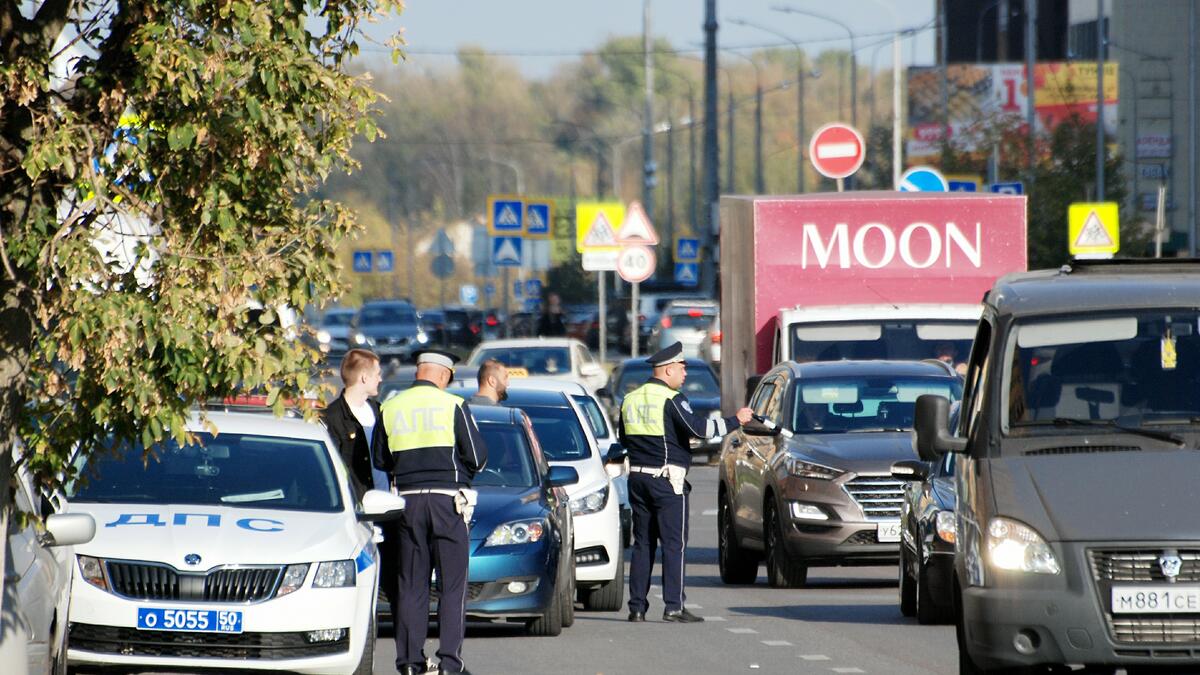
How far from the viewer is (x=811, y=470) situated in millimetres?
17438

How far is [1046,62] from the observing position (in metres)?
84.2

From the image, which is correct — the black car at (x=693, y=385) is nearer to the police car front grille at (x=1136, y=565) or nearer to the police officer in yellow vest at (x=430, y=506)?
the police officer in yellow vest at (x=430, y=506)

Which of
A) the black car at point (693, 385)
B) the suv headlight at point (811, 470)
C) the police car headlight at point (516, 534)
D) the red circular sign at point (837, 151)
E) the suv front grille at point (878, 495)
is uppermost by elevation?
the red circular sign at point (837, 151)

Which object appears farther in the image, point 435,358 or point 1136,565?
point 435,358

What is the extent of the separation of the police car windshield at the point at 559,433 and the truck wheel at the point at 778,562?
1.54 metres

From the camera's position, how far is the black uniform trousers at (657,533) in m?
15.8

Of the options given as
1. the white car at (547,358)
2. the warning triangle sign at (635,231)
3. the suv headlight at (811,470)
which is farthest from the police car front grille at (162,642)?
the warning triangle sign at (635,231)

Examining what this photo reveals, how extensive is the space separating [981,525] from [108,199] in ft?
11.6

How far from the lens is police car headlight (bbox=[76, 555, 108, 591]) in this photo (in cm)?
1102

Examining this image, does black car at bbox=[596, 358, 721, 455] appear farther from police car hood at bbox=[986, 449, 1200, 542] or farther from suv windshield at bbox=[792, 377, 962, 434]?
police car hood at bbox=[986, 449, 1200, 542]

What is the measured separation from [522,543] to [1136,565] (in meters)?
6.01

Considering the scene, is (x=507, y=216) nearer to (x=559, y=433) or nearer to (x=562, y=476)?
(x=559, y=433)

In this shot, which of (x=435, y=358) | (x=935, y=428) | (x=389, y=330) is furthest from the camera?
(x=389, y=330)

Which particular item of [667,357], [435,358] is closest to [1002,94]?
[667,357]
